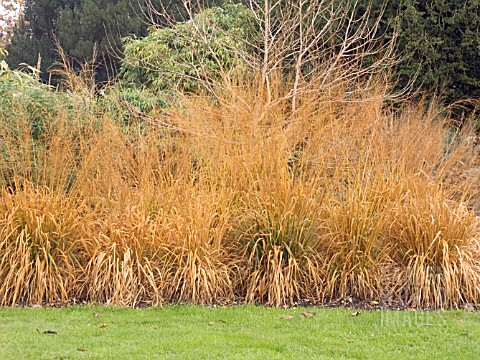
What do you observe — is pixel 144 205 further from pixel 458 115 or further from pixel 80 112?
pixel 458 115

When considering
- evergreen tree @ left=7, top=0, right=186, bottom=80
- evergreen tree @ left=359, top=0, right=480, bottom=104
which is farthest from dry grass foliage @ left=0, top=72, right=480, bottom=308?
evergreen tree @ left=7, top=0, right=186, bottom=80

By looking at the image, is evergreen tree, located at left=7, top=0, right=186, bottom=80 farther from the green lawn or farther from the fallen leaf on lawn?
the fallen leaf on lawn

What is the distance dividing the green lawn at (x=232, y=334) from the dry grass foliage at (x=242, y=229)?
0.32m

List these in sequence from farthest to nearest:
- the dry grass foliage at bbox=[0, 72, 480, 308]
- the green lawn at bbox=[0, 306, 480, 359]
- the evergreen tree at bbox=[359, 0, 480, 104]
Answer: the evergreen tree at bbox=[359, 0, 480, 104] → the dry grass foliage at bbox=[0, 72, 480, 308] → the green lawn at bbox=[0, 306, 480, 359]

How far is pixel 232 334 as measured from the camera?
434 centimetres

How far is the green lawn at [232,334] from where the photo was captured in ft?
13.0

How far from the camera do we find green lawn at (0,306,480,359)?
3.97 metres

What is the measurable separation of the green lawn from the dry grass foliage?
32cm

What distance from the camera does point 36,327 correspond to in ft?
14.8

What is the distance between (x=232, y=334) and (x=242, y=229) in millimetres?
1450

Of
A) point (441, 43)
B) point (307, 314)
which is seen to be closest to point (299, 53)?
point (307, 314)

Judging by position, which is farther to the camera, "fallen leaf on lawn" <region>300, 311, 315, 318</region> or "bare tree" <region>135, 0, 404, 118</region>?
"bare tree" <region>135, 0, 404, 118</region>

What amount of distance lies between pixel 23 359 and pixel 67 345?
1.07ft

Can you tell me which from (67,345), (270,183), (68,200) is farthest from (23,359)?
(270,183)
